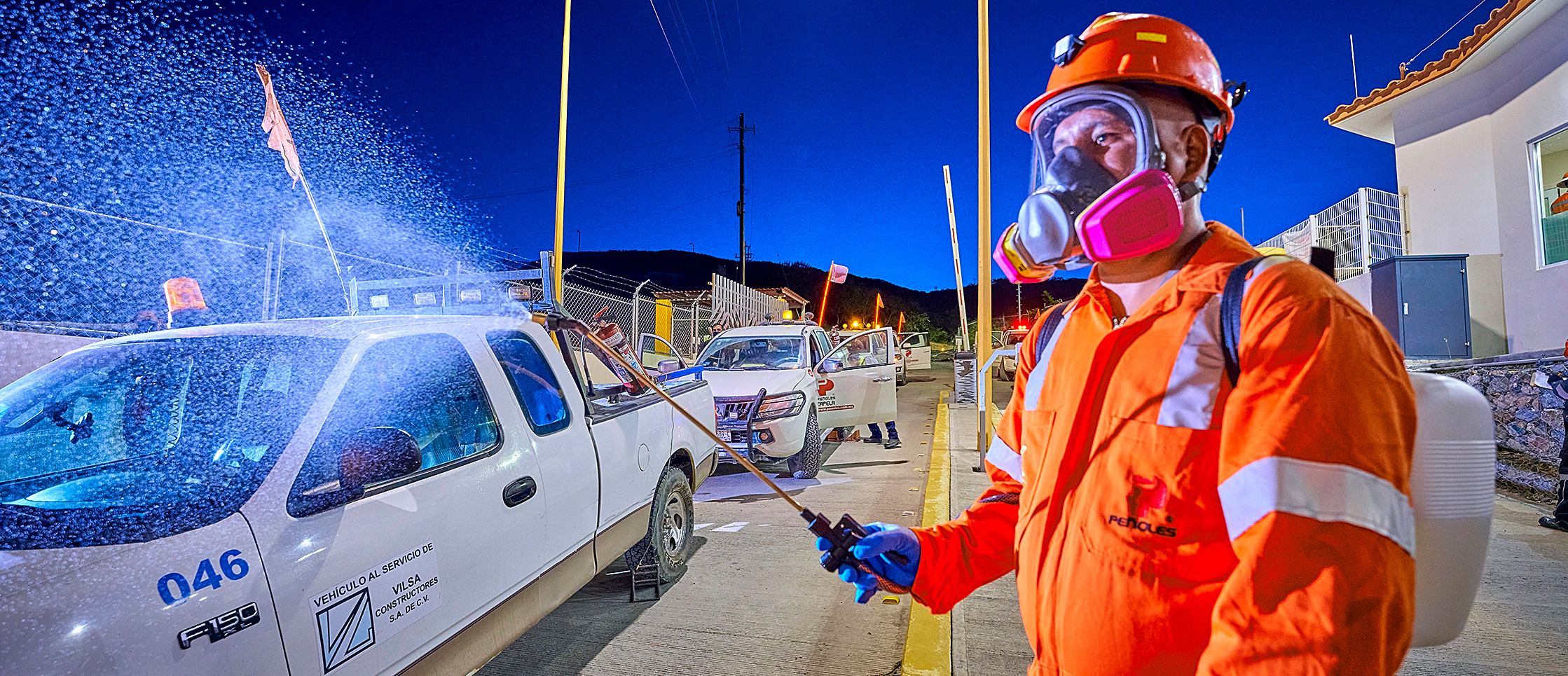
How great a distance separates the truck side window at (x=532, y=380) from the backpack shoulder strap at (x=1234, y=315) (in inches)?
108

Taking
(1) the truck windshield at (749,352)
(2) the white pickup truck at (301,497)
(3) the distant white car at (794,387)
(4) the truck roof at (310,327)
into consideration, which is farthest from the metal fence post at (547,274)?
(1) the truck windshield at (749,352)

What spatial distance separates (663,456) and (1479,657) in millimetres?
3962

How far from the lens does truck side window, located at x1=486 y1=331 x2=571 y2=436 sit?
320 cm

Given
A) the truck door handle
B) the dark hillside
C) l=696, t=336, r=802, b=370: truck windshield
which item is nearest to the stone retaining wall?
l=696, t=336, r=802, b=370: truck windshield

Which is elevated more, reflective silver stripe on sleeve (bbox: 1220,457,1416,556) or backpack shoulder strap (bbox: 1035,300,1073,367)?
backpack shoulder strap (bbox: 1035,300,1073,367)

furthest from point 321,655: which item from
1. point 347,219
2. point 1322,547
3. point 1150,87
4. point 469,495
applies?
point 347,219

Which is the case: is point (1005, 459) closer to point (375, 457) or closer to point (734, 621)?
point (375, 457)

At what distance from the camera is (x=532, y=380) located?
347 centimetres

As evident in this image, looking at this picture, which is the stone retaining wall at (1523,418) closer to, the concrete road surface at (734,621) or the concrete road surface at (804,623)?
the concrete road surface at (804,623)

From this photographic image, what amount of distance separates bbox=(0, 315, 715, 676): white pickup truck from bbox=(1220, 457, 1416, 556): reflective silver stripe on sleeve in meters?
2.05

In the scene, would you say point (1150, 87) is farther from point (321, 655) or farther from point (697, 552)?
point (697, 552)

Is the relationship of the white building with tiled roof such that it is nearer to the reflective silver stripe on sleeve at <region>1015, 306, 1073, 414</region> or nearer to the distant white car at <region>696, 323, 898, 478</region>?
the distant white car at <region>696, 323, 898, 478</region>

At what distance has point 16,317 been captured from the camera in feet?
17.7

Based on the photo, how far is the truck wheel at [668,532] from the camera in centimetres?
412
